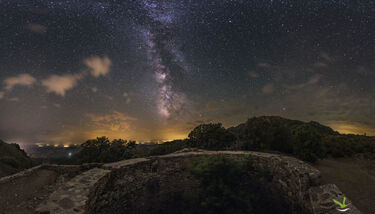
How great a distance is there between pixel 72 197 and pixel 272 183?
861 centimetres

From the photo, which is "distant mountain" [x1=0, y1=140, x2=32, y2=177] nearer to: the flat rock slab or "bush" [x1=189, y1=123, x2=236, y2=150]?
the flat rock slab

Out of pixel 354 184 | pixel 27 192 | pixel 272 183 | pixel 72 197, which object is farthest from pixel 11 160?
pixel 354 184

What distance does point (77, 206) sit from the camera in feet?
15.8

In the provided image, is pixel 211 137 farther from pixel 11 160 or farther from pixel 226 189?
pixel 11 160

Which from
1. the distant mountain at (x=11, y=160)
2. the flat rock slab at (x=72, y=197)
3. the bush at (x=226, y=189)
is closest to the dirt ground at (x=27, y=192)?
the flat rock slab at (x=72, y=197)

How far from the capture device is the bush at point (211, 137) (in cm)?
1570

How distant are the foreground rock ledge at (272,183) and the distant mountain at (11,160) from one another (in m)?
7.21

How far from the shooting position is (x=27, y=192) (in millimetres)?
5945

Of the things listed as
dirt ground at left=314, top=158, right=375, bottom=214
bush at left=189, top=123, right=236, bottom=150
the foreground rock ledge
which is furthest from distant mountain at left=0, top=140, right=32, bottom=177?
dirt ground at left=314, top=158, right=375, bottom=214

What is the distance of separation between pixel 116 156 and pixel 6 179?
18.4ft

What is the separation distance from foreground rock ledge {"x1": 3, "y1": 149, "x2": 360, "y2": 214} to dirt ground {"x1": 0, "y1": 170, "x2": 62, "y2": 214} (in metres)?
0.46

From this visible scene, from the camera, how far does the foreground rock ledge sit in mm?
5004

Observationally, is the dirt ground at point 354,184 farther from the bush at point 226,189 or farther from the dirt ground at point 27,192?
the dirt ground at point 27,192

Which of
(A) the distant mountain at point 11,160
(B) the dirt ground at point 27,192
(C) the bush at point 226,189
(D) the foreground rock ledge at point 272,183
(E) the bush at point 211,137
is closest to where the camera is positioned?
(D) the foreground rock ledge at point 272,183
